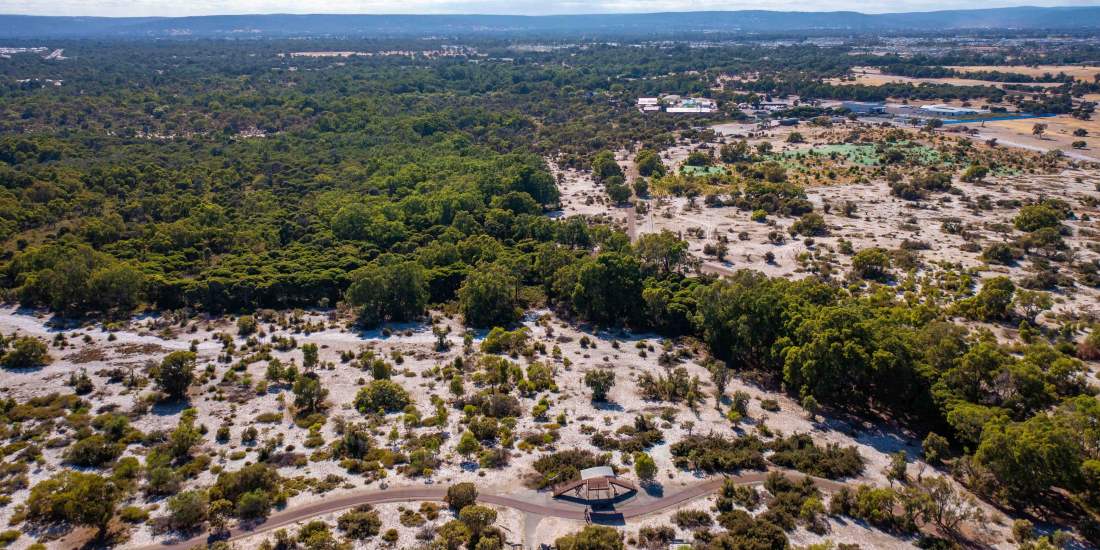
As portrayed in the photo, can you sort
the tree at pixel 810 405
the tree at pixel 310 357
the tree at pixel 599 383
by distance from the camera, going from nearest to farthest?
1. the tree at pixel 810 405
2. the tree at pixel 599 383
3. the tree at pixel 310 357

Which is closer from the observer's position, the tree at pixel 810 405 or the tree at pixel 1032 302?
the tree at pixel 810 405

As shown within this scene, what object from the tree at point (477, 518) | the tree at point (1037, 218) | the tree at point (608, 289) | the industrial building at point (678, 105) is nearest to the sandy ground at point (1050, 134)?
the tree at point (1037, 218)

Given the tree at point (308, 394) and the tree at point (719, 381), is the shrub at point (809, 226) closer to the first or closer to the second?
the tree at point (719, 381)

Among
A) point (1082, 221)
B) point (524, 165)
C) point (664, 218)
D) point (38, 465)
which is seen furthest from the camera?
point (524, 165)

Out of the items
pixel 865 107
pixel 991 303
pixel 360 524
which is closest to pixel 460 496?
pixel 360 524

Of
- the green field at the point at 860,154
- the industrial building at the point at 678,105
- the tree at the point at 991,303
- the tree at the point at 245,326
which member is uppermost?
the industrial building at the point at 678,105

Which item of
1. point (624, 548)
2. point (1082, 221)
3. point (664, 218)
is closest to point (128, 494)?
point (624, 548)

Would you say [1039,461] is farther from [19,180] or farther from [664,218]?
[19,180]
